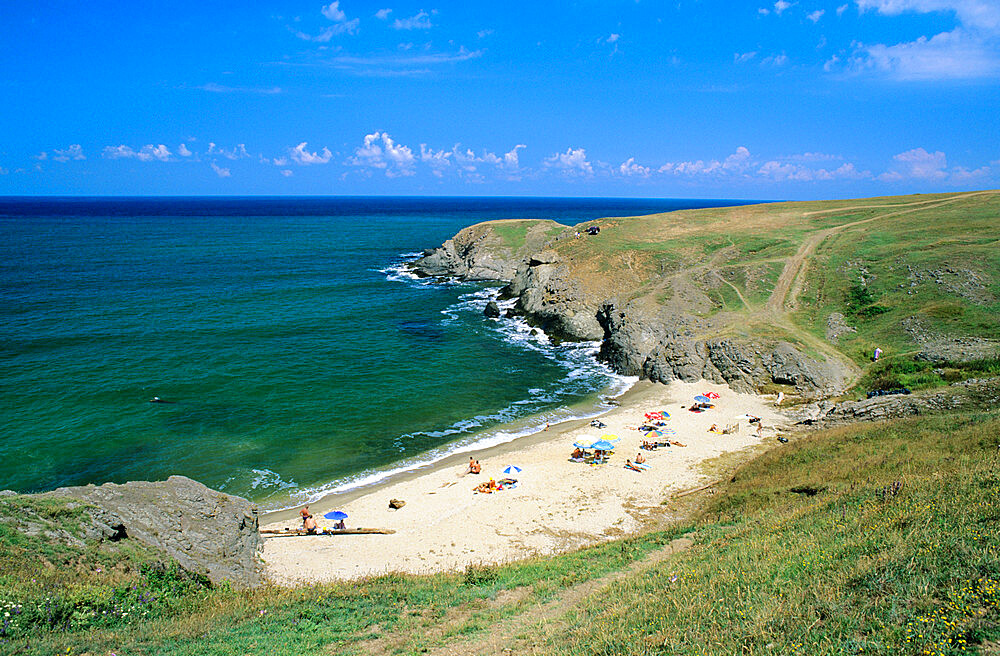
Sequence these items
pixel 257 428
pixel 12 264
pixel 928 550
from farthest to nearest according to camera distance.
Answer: pixel 12 264
pixel 257 428
pixel 928 550

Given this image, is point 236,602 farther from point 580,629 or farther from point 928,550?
point 928,550

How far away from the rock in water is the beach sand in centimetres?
161

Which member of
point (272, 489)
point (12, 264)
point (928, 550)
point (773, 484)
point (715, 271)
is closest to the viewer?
point (928, 550)

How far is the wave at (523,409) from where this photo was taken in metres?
31.1

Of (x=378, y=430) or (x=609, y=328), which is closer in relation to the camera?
(x=378, y=430)

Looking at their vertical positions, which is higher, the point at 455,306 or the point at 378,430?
the point at 455,306

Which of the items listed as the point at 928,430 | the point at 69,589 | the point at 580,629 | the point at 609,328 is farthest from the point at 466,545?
the point at 609,328

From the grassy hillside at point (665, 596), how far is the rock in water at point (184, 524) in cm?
197

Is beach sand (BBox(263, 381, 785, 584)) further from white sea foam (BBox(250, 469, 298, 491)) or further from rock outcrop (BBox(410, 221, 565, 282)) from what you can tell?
rock outcrop (BBox(410, 221, 565, 282))

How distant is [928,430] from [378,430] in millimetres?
Answer: 30971

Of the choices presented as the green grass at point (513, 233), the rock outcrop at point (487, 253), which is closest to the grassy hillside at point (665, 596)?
the rock outcrop at point (487, 253)

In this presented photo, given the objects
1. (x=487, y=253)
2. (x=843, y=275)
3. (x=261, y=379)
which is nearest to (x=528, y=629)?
(x=261, y=379)

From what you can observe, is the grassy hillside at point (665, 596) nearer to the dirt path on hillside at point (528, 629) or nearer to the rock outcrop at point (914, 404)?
the dirt path on hillside at point (528, 629)

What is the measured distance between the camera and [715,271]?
195ft
